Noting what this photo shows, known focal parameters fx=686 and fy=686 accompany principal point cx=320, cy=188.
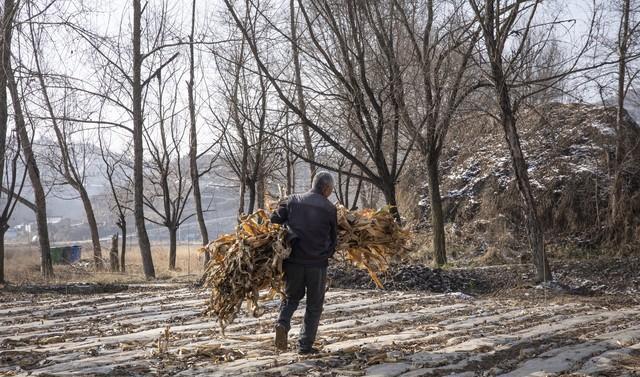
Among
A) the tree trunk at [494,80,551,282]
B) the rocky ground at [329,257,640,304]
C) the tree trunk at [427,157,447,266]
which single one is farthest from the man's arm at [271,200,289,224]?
the tree trunk at [427,157,447,266]

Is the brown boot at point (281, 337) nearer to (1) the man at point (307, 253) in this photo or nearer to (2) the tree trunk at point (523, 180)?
(1) the man at point (307, 253)

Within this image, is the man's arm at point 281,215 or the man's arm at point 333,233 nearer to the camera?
the man's arm at point 333,233

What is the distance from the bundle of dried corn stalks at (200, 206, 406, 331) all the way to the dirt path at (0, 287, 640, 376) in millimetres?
453

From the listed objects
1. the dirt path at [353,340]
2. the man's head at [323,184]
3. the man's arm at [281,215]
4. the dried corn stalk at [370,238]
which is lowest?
the dirt path at [353,340]

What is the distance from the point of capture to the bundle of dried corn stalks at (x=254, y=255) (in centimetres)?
672

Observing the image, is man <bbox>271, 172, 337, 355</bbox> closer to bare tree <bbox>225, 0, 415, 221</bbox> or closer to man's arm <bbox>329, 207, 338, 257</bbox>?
man's arm <bbox>329, 207, 338, 257</bbox>

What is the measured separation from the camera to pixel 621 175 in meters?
17.0

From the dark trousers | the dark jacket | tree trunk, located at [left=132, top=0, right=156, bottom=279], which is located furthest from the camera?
tree trunk, located at [left=132, top=0, right=156, bottom=279]

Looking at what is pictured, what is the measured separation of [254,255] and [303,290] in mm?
602

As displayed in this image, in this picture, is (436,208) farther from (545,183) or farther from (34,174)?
(34,174)

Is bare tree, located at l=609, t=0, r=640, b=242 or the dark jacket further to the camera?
bare tree, located at l=609, t=0, r=640, b=242

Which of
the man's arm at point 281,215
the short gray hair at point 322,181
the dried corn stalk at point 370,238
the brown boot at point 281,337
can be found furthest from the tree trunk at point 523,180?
the brown boot at point 281,337

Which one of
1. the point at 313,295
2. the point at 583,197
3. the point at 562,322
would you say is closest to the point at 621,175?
the point at 583,197

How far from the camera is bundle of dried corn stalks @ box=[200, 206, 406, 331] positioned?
22.0 ft
